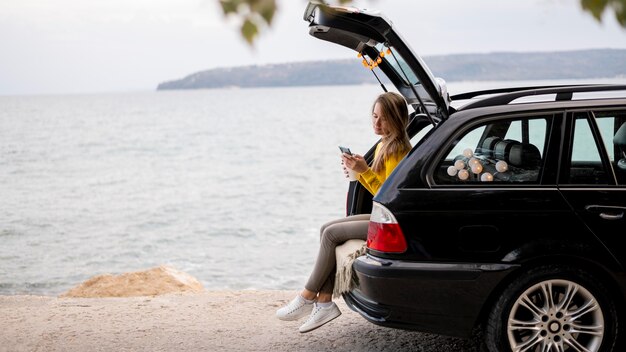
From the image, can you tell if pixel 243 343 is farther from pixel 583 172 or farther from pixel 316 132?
pixel 316 132

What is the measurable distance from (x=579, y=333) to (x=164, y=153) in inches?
2172

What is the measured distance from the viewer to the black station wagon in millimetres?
4773

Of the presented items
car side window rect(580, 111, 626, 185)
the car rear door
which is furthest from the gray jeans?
car side window rect(580, 111, 626, 185)

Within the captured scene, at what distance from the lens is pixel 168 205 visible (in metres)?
32.7

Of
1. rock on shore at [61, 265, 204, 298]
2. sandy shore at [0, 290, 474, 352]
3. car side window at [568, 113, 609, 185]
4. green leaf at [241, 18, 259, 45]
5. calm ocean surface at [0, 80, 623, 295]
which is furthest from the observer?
calm ocean surface at [0, 80, 623, 295]

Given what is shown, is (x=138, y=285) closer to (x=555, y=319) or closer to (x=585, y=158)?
(x=555, y=319)

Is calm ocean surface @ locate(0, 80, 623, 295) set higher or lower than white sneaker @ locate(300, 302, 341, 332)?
lower

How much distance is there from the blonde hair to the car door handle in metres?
1.36

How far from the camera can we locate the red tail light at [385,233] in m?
4.83

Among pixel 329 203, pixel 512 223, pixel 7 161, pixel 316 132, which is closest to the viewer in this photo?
pixel 512 223

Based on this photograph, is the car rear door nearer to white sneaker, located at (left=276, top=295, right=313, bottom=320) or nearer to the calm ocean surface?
white sneaker, located at (left=276, top=295, right=313, bottom=320)

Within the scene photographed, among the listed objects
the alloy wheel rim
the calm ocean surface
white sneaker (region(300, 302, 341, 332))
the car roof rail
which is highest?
the car roof rail

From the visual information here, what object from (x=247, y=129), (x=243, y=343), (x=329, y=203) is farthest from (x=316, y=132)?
(x=243, y=343)

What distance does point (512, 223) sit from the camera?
4.77 meters
